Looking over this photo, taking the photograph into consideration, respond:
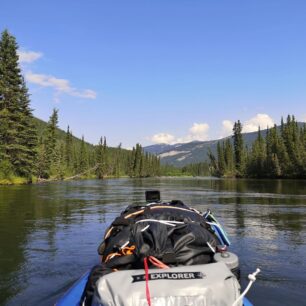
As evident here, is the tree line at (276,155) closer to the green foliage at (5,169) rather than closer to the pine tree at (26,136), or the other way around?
the pine tree at (26,136)

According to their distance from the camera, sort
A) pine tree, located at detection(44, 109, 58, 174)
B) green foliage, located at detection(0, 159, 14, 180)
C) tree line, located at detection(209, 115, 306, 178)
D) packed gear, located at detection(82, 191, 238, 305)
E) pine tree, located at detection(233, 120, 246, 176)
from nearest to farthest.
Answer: packed gear, located at detection(82, 191, 238, 305)
green foliage, located at detection(0, 159, 14, 180)
pine tree, located at detection(44, 109, 58, 174)
tree line, located at detection(209, 115, 306, 178)
pine tree, located at detection(233, 120, 246, 176)

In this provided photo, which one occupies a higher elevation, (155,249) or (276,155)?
(276,155)

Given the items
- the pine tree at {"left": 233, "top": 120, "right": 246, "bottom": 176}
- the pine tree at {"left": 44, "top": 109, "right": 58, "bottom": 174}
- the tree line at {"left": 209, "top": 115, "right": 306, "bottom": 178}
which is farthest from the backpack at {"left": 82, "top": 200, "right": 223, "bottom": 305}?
the pine tree at {"left": 233, "top": 120, "right": 246, "bottom": 176}

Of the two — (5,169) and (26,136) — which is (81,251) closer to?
(5,169)

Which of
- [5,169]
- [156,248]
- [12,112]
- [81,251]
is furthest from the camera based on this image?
[12,112]

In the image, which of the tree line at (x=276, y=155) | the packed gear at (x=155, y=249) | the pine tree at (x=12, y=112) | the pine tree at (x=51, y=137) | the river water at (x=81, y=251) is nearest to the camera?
the packed gear at (x=155, y=249)

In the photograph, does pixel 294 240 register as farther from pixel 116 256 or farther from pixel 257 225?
pixel 116 256

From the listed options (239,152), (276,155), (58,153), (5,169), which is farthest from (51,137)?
(239,152)

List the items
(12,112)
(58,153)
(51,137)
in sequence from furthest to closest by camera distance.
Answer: (58,153), (51,137), (12,112)

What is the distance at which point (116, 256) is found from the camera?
15.7 feet

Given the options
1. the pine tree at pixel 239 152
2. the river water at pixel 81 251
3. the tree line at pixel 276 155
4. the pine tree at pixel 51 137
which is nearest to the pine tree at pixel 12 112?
the pine tree at pixel 51 137

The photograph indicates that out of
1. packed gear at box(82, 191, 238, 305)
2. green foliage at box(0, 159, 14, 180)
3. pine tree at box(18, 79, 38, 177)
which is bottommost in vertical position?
packed gear at box(82, 191, 238, 305)

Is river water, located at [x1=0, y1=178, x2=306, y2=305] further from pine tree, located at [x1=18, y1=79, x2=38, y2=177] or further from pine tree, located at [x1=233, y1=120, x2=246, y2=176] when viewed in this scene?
pine tree, located at [x1=233, y1=120, x2=246, y2=176]

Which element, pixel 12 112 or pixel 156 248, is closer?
pixel 156 248
